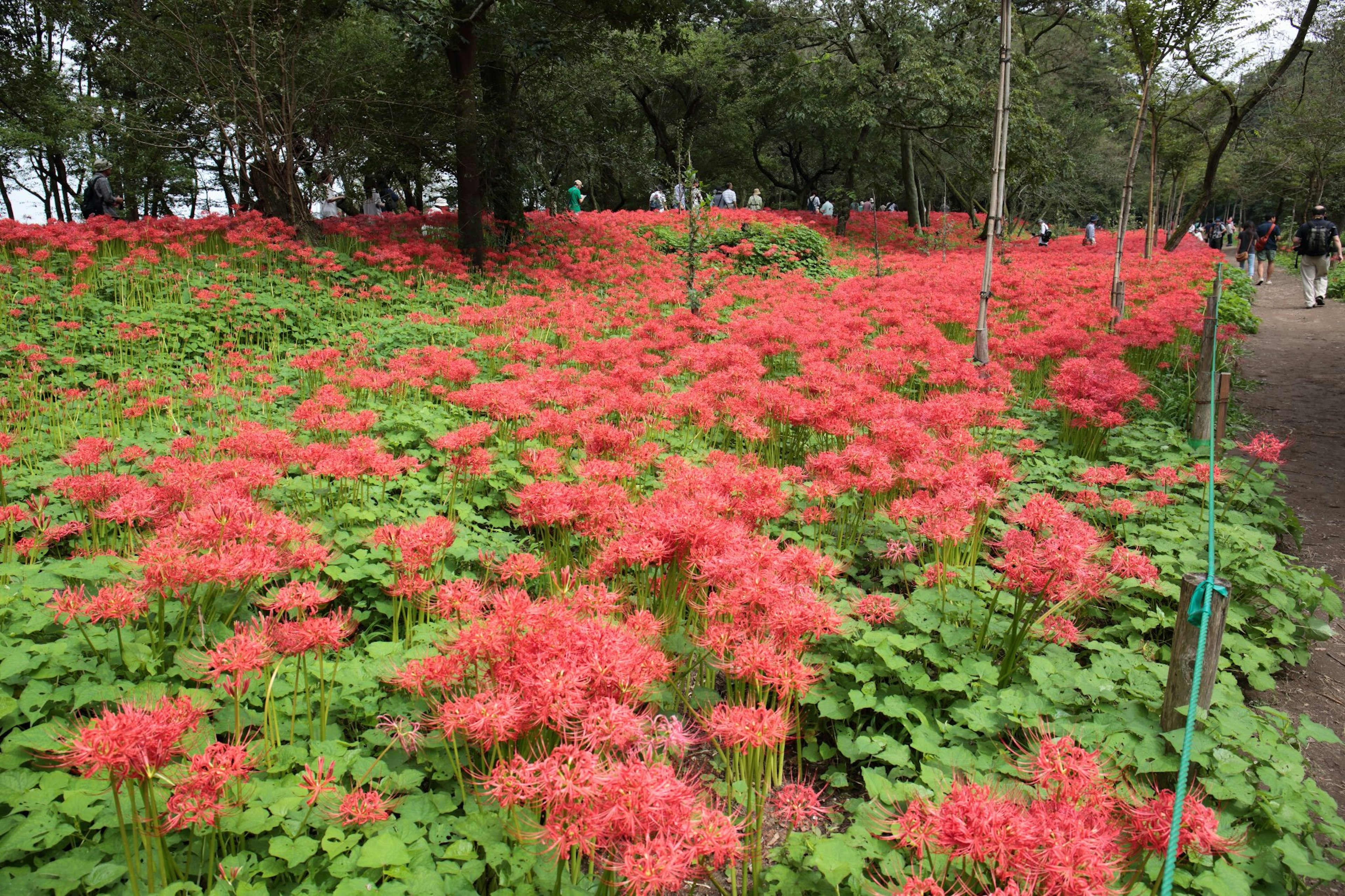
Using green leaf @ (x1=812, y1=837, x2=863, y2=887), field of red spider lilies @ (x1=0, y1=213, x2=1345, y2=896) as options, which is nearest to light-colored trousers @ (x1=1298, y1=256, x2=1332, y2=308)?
field of red spider lilies @ (x1=0, y1=213, x2=1345, y2=896)

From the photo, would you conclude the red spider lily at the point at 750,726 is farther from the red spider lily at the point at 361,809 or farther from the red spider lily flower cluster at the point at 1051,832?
the red spider lily at the point at 361,809

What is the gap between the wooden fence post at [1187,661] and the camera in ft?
7.68

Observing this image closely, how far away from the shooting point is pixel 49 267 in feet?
29.5

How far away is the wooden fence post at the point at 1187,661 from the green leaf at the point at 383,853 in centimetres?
255

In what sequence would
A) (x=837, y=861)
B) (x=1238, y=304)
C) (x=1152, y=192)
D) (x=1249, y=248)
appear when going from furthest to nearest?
(x=1249, y=248) → (x=1152, y=192) → (x=1238, y=304) → (x=837, y=861)

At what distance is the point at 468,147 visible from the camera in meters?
12.2

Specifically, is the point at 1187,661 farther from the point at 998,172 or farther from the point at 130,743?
the point at 998,172

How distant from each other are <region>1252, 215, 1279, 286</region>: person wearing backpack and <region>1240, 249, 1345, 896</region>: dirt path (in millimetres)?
3713

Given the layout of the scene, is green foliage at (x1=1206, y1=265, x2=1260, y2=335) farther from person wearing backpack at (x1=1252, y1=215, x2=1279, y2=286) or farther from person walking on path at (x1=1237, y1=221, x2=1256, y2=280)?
person walking on path at (x1=1237, y1=221, x2=1256, y2=280)

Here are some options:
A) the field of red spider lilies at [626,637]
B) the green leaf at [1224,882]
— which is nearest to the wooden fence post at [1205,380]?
the field of red spider lilies at [626,637]

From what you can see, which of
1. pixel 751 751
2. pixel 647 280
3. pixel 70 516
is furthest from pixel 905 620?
pixel 647 280

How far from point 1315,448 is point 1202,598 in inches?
259

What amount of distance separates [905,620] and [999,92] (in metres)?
6.56

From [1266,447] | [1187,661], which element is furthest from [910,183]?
[1187,661]
